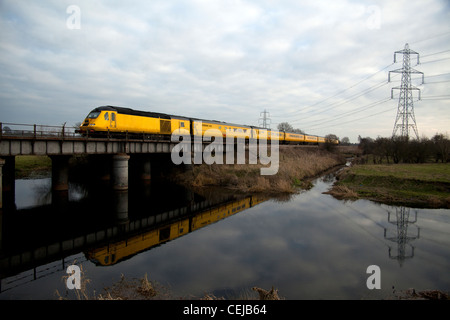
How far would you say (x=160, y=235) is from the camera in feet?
46.0

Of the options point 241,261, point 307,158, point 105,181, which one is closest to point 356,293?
point 241,261

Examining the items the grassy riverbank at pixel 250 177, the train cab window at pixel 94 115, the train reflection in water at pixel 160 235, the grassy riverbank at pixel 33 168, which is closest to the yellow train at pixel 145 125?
the train cab window at pixel 94 115

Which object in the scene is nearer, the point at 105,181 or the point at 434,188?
the point at 434,188

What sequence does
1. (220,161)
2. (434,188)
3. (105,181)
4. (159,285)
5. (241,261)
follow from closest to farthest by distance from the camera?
(159,285), (241,261), (434,188), (105,181), (220,161)

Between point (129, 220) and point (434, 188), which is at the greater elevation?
point (434, 188)

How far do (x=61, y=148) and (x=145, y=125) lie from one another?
345 inches

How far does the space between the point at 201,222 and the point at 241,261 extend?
21.3 ft

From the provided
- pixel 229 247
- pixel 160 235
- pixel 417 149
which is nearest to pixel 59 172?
pixel 160 235

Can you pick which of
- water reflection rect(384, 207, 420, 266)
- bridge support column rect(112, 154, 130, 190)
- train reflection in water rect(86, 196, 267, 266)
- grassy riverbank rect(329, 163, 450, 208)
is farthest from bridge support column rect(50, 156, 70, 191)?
water reflection rect(384, 207, 420, 266)

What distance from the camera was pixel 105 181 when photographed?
32219mm

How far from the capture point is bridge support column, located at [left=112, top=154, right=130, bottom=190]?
77.1 ft

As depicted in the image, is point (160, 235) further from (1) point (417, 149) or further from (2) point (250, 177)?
(1) point (417, 149)
